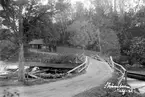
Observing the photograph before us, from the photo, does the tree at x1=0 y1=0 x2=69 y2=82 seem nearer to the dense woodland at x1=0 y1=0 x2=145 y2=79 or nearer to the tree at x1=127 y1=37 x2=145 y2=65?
the dense woodland at x1=0 y1=0 x2=145 y2=79

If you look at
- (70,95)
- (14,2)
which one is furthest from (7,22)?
(70,95)

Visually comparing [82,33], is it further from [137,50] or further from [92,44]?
[137,50]

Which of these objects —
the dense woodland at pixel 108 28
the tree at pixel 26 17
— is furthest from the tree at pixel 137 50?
the tree at pixel 26 17

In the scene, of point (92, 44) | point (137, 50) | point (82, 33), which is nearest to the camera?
point (137, 50)

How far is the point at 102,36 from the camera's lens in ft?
98.2

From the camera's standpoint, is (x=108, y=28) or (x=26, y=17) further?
(x=108, y=28)

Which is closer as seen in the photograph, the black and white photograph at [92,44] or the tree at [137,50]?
the black and white photograph at [92,44]

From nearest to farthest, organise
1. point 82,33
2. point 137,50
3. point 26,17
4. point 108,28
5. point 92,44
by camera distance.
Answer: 1. point 26,17
2. point 137,50
3. point 82,33
4. point 108,28
5. point 92,44

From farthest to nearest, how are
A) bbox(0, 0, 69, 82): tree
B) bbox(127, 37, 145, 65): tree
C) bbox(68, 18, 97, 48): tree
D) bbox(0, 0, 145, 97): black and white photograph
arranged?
bbox(68, 18, 97, 48): tree < bbox(127, 37, 145, 65): tree < bbox(0, 0, 145, 97): black and white photograph < bbox(0, 0, 69, 82): tree

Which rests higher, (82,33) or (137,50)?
(82,33)

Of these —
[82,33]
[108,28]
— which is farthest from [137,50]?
[82,33]

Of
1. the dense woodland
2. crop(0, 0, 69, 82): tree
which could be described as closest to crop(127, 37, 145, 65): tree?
the dense woodland

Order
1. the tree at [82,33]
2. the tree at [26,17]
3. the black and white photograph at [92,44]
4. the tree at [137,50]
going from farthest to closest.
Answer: the tree at [82,33]
the tree at [137,50]
the black and white photograph at [92,44]
the tree at [26,17]

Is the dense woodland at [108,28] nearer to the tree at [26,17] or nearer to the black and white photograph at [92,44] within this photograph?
the black and white photograph at [92,44]
